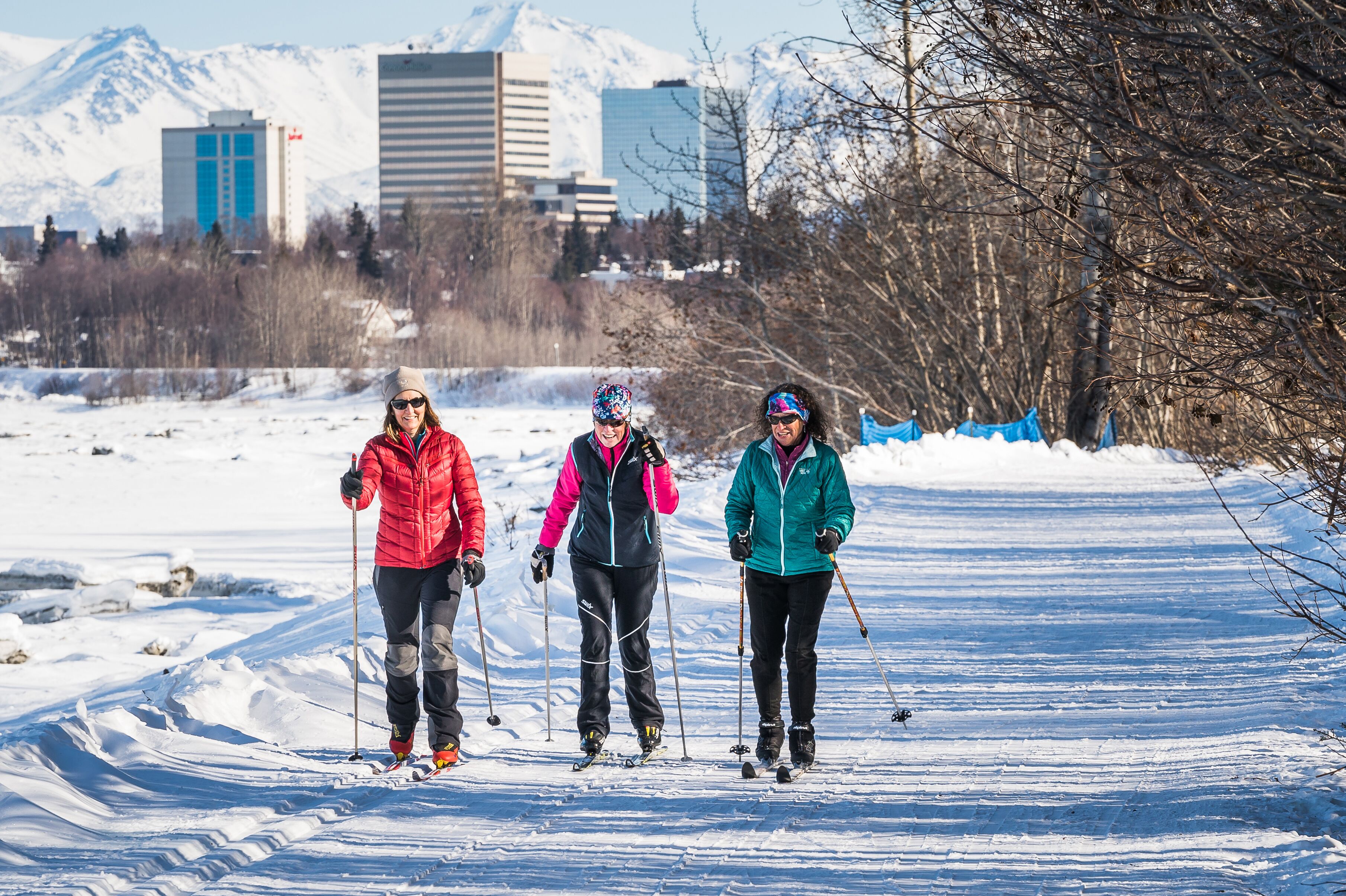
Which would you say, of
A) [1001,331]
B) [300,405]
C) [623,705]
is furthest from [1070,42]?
[300,405]

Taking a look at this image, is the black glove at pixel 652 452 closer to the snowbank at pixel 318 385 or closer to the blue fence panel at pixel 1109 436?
the blue fence panel at pixel 1109 436

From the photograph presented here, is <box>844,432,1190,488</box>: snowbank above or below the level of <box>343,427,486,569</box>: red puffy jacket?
below

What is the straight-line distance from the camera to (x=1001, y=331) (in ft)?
98.8

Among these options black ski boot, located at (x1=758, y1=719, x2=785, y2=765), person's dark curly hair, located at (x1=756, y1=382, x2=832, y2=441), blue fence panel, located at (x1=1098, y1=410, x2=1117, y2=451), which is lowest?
black ski boot, located at (x1=758, y1=719, x2=785, y2=765)

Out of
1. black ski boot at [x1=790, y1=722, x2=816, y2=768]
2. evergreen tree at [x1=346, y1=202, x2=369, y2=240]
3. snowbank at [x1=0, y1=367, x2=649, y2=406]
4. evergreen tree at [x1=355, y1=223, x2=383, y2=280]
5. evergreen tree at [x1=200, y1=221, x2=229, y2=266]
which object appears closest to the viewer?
black ski boot at [x1=790, y1=722, x2=816, y2=768]

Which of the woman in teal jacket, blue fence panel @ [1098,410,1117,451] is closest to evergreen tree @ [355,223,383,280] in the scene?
blue fence panel @ [1098,410,1117,451]

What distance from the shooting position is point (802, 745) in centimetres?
633

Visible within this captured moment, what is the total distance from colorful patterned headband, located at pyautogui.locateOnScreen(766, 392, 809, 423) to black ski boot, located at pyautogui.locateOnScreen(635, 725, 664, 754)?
1.71 meters

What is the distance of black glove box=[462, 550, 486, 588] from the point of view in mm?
6496

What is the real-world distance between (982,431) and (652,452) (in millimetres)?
21977

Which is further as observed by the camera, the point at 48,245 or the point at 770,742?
the point at 48,245

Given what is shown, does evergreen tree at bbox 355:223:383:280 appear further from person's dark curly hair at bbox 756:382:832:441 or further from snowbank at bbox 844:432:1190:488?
person's dark curly hair at bbox 756:382:832:441

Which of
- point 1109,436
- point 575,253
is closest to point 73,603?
point 1109,436

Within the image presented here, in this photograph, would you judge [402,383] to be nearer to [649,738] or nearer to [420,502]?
[420,502]
